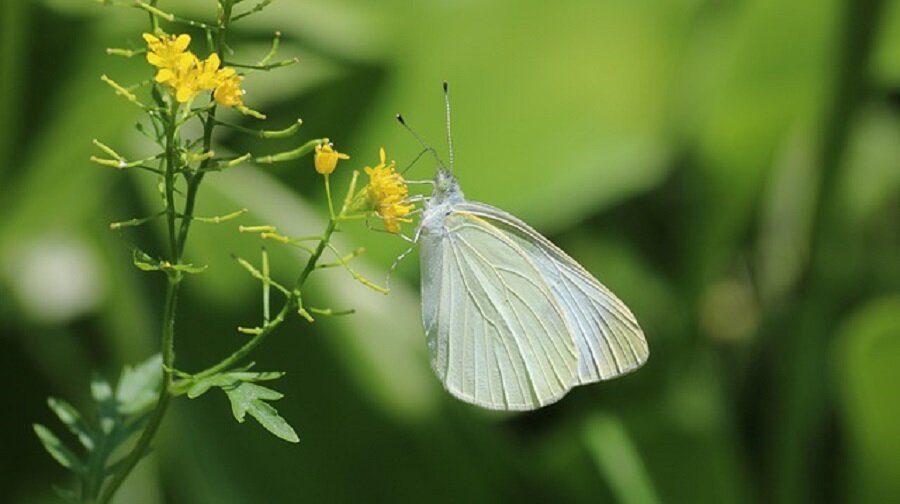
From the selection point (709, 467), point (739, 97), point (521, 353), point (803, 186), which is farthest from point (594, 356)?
point (803, 186)

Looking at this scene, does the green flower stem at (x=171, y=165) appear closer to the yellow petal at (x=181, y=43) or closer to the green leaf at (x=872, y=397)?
the yellow petal at (x=181, y=43)

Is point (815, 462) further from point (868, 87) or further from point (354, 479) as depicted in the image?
point (354, 479)

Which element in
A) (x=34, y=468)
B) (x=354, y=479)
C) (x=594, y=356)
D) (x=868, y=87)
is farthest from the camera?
(x=34, y=468)

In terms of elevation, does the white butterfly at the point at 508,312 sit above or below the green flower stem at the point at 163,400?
below

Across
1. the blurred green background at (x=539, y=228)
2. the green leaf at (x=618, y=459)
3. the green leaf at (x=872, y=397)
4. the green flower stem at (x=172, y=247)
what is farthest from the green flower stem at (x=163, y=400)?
the green leaf at (x=872, y=397)

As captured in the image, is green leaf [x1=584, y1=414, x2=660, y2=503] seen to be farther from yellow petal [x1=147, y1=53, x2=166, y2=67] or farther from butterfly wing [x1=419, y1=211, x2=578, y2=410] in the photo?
yellow petal [x1=147, y1=53, x2=166, y2=67]
